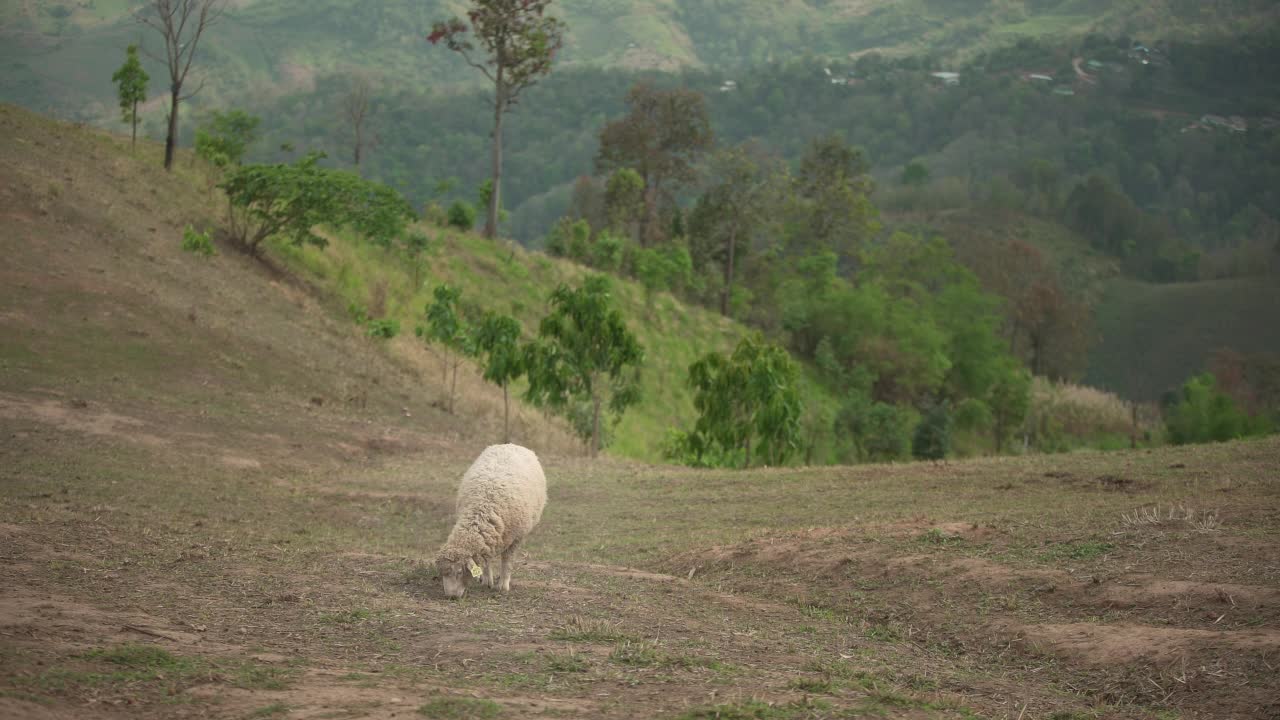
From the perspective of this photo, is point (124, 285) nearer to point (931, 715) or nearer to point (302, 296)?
point (302, 296)

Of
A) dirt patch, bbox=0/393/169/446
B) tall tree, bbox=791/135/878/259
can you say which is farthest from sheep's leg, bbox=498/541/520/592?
tall tree, bbox=791/135/878/259

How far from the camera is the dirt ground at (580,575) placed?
7.36 metres

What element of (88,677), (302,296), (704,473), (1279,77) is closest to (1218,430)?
(704,473)

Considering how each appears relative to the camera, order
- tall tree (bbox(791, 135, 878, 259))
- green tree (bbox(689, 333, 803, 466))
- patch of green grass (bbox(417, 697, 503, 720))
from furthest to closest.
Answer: tall tree (bbox(791, 135, 878, 259)) → green tree (bbox(689, 333, 803, 466)) → patch of green grass (bbox(417, 697, 503, 720))

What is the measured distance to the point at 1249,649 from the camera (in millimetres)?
8133

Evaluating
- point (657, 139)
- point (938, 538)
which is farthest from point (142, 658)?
point (657, 139)

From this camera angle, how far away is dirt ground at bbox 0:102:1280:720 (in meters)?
7.36

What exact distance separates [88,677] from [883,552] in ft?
27.8

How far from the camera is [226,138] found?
3947 centimetres

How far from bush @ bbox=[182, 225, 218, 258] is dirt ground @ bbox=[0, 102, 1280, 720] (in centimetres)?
653

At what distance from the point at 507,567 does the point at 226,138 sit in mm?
33005

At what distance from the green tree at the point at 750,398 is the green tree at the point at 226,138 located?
19.7m

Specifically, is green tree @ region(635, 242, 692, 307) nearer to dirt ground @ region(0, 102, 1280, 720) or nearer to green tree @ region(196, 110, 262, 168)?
green tree @ region(196, 110, 262, 168)

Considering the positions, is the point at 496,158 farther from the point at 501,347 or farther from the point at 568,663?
the point at 568,663
